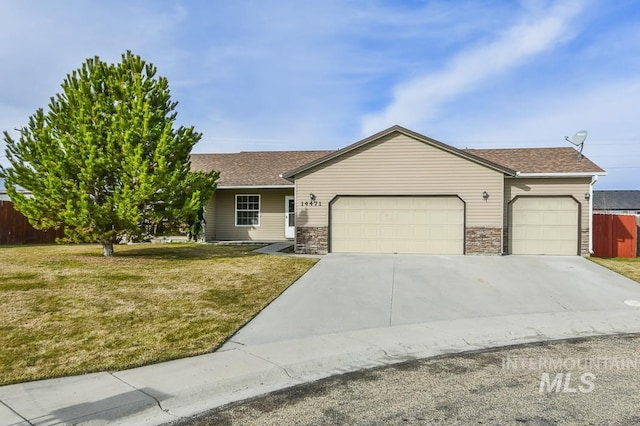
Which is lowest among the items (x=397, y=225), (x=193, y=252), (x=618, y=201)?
(x=193, y=252)

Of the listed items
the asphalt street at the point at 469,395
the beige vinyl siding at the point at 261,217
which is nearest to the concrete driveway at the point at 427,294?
the asphalt street at the point at 469,395

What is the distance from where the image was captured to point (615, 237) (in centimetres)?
1773

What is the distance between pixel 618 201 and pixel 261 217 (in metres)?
37.3

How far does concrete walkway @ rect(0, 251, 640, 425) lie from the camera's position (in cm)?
435

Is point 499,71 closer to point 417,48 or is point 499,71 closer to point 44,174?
point 417,48

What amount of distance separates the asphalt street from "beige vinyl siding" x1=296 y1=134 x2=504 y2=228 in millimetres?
10004

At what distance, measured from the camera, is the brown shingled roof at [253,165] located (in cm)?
2041

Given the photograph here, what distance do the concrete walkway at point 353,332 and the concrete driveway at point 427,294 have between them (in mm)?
26

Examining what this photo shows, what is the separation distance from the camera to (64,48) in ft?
48.4

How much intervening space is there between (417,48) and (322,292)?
32.0 ft

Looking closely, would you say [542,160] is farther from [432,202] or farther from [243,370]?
[243,370]

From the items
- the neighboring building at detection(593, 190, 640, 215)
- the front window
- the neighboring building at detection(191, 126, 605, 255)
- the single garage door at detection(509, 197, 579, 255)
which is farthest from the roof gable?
the neighboring building at detection(593, 190, 640, 215)

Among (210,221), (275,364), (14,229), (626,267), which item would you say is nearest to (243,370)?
(275,364)

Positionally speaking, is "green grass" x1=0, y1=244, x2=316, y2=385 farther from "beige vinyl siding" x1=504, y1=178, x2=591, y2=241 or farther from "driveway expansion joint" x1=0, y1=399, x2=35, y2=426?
"beige vinyl siding" x1=504, y1=178, x2=591, y2=241
